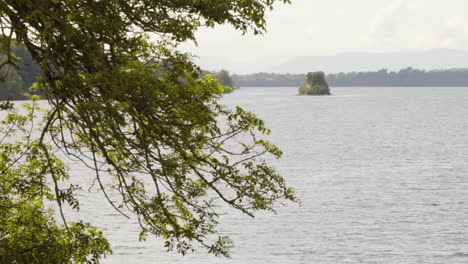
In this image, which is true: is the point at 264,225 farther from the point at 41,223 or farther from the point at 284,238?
the point at 41,223

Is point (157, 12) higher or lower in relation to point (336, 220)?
higher

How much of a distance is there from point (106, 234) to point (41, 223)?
50.2 ft

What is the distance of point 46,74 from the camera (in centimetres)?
1290

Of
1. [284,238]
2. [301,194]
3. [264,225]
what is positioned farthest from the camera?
[301,194]

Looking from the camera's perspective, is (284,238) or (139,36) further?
(284,238)

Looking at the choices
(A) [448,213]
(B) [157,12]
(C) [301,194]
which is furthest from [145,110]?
(C) [301,194]

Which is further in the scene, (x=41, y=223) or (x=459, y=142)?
(x=459, y=142)

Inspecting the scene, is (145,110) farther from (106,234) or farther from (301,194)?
(301,194)

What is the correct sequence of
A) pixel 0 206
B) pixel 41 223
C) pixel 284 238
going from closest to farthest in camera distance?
pixel 0 206 → pixel 41 223 → pixel 284 238

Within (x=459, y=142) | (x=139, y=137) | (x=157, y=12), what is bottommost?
(x=459, y=142)

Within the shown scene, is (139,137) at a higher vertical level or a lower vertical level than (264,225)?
higher

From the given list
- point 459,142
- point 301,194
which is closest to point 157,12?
point 301,194

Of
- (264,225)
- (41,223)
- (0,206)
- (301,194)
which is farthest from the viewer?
(301,194)

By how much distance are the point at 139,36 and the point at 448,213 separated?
28413 millimetres
